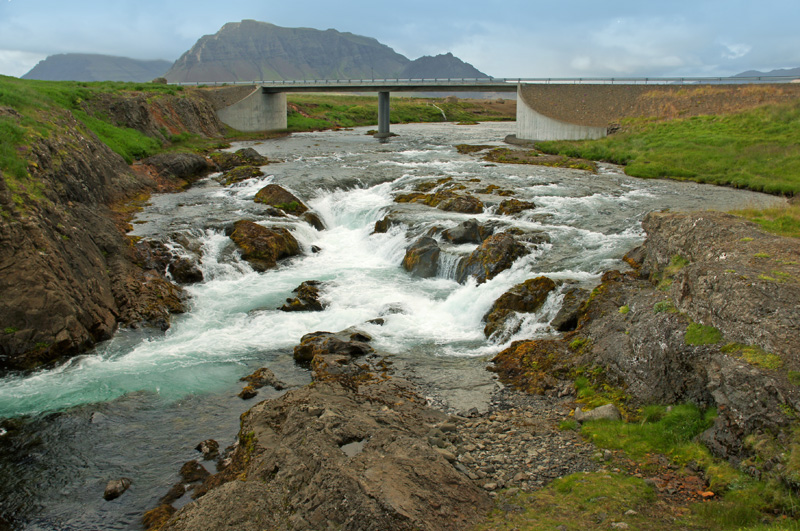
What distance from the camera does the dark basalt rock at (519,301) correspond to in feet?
55.5

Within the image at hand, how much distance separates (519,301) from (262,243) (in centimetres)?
1251

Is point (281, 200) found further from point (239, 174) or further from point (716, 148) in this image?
point (716, 148)

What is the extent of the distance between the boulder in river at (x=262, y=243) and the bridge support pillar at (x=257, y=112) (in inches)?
1671

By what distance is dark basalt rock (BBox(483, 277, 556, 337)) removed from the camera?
55.5 ft

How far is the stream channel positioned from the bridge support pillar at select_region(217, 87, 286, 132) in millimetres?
30241

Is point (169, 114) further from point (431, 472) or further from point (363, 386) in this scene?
point (431, 472)

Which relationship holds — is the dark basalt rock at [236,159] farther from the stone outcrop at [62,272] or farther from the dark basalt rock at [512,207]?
the dark basalt rock at [512,207]

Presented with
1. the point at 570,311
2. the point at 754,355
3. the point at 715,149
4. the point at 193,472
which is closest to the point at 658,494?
the point at 754,355

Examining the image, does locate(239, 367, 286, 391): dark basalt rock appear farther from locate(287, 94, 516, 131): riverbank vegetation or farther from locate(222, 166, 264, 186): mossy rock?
locate(287, 94, 516, 131): riverbank vegetation

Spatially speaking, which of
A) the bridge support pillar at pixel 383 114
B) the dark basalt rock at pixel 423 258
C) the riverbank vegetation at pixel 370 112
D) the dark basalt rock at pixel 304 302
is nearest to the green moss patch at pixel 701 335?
the dark basalt rock at pixel 304 302

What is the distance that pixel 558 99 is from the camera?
55.1 metres

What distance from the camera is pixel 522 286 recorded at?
17688 millimetres

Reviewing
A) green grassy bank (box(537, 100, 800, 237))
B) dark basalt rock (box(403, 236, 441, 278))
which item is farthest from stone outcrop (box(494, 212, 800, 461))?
green grassy bank (box(537, 100, 800, 237))


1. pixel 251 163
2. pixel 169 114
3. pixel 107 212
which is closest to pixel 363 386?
pixel 107 212
